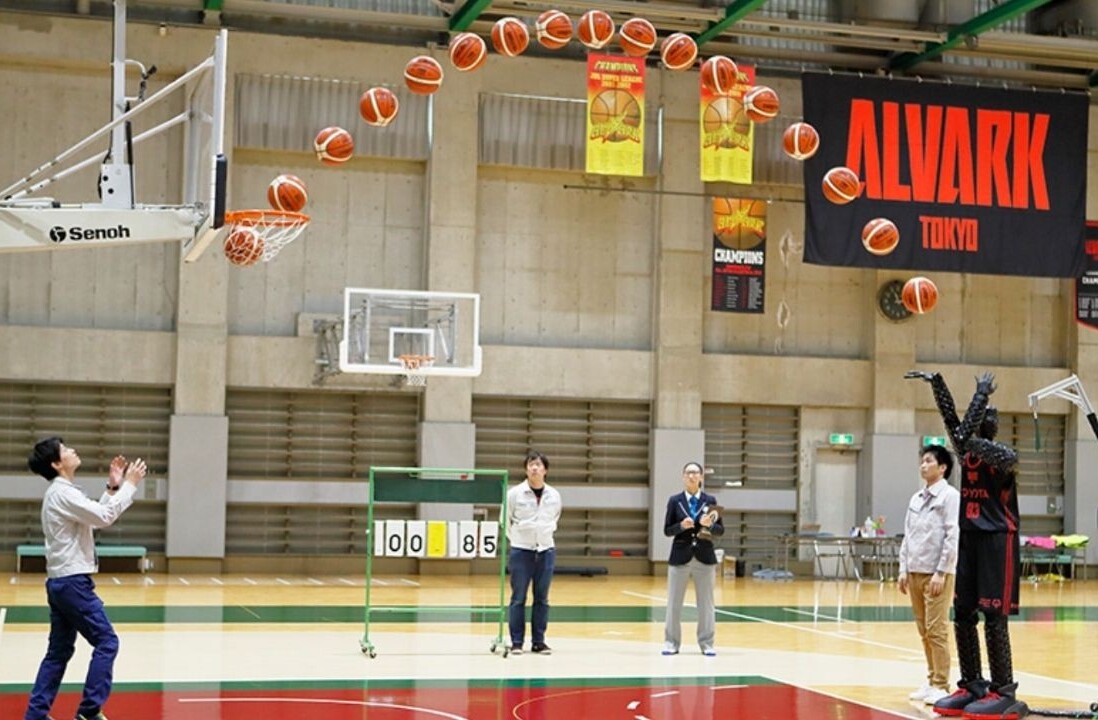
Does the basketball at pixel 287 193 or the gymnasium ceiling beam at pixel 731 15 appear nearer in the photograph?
the basketball at pixel 287 193

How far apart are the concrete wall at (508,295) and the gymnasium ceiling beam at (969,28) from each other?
235 cm

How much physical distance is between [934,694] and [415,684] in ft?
13.0

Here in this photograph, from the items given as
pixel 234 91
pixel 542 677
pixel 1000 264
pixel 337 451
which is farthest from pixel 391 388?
pixel 542 677

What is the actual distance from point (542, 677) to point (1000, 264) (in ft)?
58.4

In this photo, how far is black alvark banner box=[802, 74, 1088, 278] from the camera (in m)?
27.0

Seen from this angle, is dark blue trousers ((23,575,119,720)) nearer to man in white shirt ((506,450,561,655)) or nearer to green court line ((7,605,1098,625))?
man in white shirt ((506,450,561,655))

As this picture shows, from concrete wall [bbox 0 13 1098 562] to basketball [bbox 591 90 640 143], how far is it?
173 cm

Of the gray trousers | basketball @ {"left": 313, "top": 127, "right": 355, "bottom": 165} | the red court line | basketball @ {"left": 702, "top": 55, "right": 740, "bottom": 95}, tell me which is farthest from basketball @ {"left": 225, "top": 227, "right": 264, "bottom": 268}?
the red court line

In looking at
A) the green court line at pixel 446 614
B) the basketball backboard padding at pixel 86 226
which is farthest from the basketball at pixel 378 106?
the basketball backboard padding at pixel 86 226

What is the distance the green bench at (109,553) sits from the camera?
81.3 ft

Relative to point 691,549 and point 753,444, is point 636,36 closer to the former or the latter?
point 691,549

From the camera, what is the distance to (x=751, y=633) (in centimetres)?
1689

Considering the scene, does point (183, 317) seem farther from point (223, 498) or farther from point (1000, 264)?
point (1000, 264)

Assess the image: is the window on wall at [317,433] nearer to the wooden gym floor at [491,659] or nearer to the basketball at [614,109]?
the wooden gym floor at [491,659]
